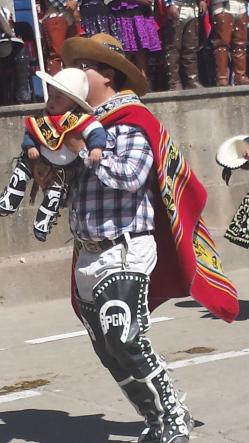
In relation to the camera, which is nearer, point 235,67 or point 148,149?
point 148,149

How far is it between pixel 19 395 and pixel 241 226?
108 inches

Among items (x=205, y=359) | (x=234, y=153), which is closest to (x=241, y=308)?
(x=234, y=153)

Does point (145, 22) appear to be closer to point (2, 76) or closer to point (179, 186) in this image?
point (2, 76)

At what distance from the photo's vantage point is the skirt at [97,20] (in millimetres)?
9969

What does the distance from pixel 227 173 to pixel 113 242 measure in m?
3.57

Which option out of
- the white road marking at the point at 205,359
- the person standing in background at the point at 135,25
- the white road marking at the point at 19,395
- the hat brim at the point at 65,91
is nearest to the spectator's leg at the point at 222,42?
the person standing in background at the point at 135,25

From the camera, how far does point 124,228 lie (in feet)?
16.1

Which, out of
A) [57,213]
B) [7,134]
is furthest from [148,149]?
[7,134]

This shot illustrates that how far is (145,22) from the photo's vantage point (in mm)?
10148

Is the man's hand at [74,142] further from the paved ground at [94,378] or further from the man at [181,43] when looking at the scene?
the man at [181,43]

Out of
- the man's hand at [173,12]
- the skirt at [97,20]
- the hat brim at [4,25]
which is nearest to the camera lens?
the hat brim at [4,25]

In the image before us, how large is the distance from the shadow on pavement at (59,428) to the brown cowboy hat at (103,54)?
170 centimetres

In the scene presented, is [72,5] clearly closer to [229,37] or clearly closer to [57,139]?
[229,37]

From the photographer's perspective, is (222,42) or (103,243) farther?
(222,42)
